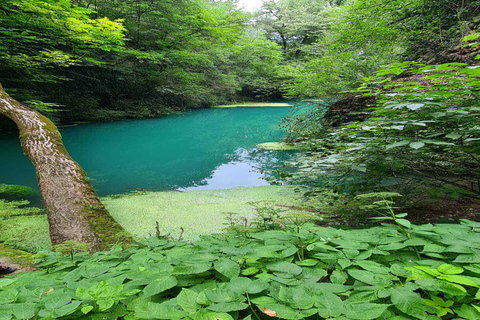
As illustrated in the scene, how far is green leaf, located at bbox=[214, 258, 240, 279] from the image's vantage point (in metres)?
0.64

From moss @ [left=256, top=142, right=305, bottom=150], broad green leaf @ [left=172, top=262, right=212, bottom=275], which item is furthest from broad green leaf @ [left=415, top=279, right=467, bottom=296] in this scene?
moss @ [left=256, top=142, right=305, bottom=150]

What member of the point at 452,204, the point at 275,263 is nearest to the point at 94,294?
the point at 275,263

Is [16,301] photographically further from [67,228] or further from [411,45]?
[411,45]

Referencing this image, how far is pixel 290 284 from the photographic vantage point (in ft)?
1.94

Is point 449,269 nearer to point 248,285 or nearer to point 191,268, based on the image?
point 248,285

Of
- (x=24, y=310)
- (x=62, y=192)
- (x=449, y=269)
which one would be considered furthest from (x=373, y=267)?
(x=62, y=192)

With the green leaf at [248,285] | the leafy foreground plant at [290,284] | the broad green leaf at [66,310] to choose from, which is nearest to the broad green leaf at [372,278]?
the leafy foreground plant at [290,284]

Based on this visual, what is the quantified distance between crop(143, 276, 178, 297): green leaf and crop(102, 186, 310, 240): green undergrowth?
1195 millimetres

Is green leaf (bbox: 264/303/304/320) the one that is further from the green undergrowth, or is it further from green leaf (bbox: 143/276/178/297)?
the green undergrowth

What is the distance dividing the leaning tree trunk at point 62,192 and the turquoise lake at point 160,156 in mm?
941

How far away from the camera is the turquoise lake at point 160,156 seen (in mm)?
3988

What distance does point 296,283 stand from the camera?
1.95 feet

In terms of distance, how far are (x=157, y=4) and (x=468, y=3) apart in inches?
388

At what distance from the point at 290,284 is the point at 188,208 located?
2.18 metres
